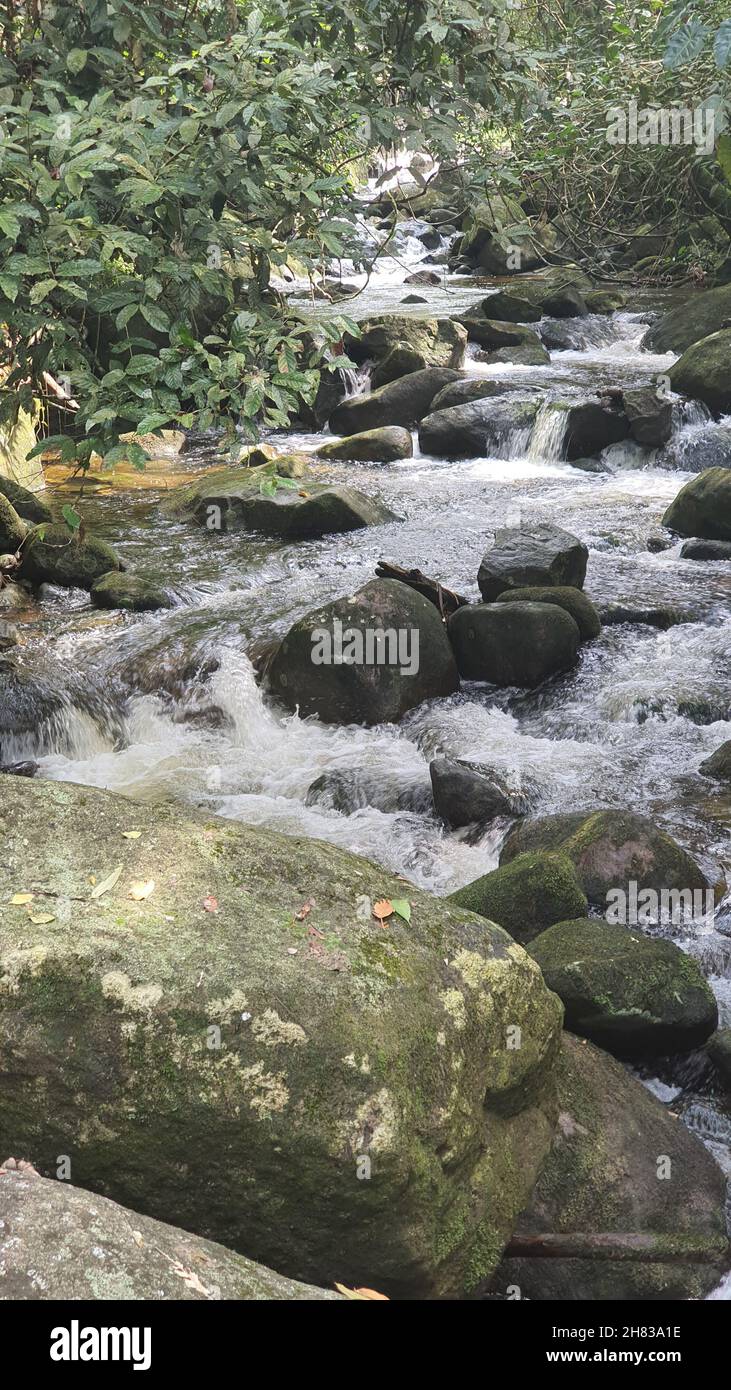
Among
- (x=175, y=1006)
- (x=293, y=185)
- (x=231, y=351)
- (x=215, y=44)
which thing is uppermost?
(x=215, y=44)

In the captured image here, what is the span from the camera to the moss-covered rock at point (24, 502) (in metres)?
10.2

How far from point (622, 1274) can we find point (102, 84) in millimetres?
5356

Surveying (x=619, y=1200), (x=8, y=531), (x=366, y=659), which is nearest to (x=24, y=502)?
(x=8, y=531)

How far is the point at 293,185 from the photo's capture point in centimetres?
508

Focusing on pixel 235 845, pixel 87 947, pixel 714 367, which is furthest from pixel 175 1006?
pixel 714 367

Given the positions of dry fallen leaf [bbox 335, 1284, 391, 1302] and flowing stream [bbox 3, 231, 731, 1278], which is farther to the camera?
flowing stream [bbox 3, 231, 731, 1278]

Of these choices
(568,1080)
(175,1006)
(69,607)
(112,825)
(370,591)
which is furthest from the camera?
(69,607)

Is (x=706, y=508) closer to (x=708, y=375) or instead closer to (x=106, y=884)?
(x=708, y=375)

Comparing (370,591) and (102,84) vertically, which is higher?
(102,84)

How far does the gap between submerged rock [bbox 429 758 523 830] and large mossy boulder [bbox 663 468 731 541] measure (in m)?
4.52

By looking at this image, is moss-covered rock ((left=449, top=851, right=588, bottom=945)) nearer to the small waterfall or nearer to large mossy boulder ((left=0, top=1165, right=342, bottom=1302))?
large mossy boulder ((left=0, top=1165, right=342, bottom=1302))

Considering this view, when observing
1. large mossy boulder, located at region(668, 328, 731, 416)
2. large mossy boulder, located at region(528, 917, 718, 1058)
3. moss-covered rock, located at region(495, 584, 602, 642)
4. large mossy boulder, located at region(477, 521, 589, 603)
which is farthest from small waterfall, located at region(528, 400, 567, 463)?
large mossy boulder, located at region(528, 917, 718, 1058)

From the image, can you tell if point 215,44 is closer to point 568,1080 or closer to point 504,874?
point 504,874

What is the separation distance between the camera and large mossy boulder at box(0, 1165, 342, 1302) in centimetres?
201
